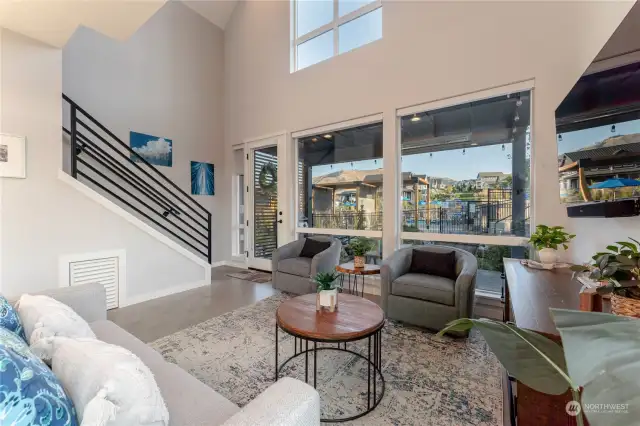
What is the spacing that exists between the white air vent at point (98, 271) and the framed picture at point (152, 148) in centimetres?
195

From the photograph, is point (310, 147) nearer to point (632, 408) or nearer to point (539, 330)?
point (539, 330)

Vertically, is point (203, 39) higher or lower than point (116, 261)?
higher

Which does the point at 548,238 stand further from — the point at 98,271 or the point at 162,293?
the point at 98,271

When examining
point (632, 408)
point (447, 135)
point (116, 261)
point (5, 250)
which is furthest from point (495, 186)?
point (5, 250)

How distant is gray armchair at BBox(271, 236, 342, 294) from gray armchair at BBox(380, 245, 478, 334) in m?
0.95

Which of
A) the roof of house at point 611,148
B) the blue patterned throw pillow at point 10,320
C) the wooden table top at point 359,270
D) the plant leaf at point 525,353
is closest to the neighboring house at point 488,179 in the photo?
the roof of house at point 611,148

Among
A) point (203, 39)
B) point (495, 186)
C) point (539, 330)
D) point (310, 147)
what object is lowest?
point (539, 330)

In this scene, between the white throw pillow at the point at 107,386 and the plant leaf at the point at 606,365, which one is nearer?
the plant leaf at the point at 606,365

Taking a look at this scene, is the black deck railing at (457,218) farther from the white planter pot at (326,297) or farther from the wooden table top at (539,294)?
the white planter pot at (326,297)

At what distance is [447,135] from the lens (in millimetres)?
3541

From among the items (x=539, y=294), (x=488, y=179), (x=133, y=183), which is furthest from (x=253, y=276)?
(x=539, y=294)

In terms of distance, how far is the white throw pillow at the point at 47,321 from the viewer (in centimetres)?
113

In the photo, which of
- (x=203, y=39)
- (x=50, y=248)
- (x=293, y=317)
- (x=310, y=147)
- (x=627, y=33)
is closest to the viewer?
(x=627, y=33)

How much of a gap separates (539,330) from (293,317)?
1322 mm
